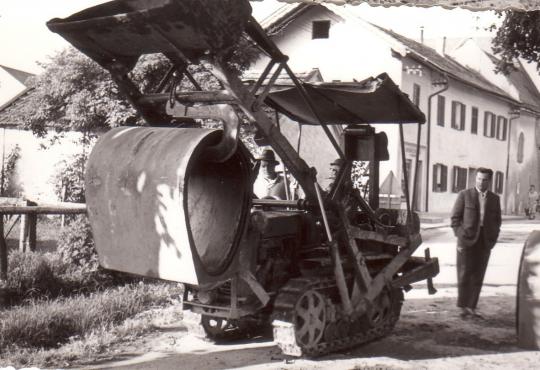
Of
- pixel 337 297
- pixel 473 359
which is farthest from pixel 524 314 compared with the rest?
pixel 337 297

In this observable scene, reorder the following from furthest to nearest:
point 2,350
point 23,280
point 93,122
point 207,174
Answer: point 93,122, point 23,280, point 2,350, point 207,174

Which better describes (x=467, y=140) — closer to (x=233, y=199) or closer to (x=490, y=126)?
(x=490, y=126)

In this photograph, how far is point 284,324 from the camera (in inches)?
236

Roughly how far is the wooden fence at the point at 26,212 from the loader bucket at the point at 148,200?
3889 millimetres

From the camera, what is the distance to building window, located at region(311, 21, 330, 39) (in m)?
18.2

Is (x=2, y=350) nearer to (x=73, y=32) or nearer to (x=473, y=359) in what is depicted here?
(x=73, y=32)

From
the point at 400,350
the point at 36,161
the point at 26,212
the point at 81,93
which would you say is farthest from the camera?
the point at 36,161

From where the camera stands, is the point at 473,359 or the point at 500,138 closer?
the point at 473,359

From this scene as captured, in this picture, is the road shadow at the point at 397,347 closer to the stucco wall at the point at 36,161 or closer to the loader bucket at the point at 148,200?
the loader bucket at the point at 148,200

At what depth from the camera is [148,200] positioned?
4.70 metres

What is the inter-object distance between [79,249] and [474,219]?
18.1 ft

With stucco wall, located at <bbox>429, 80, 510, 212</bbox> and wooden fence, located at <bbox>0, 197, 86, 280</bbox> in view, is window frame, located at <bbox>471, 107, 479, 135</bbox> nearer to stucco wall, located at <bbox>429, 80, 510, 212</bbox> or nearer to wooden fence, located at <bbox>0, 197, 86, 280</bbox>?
stucco wall, located at <bbox>429, 80, 510, 212</bbox>

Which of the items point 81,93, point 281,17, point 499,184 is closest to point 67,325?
point 81,93

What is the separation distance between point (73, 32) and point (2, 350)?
3163 mm
